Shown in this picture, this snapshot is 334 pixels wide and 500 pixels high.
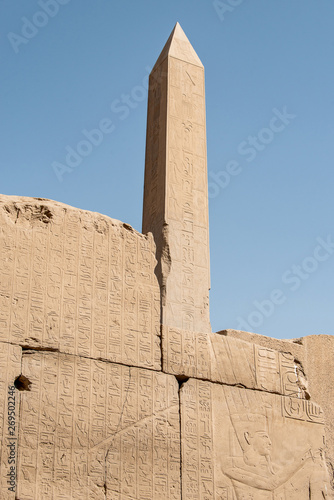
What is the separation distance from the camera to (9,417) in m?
5.88

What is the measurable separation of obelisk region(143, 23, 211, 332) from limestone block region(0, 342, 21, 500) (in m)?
1.46

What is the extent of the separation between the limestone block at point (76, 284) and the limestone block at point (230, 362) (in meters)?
0.20

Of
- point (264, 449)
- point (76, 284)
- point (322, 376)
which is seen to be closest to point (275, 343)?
point (322, 376)

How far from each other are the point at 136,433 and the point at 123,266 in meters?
1.38

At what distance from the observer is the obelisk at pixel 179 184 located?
714 centimetres

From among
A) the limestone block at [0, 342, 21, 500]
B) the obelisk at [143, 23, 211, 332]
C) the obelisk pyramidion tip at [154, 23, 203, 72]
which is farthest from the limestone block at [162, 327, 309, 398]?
the obelisk pyramidion tip at [154, 23, 203, 72]

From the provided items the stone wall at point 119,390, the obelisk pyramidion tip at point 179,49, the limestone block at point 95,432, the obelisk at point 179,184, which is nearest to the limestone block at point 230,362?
the stone wall at point 119,390

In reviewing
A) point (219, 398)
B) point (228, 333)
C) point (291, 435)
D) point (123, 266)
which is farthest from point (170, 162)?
point (291, 435)

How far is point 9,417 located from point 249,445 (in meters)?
2.24

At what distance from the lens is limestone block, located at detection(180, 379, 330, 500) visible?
6.72m

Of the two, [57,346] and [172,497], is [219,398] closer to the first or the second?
[172,497]

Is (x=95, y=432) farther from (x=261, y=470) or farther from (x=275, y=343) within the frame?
(x=275, y=343)

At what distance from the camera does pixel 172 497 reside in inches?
253

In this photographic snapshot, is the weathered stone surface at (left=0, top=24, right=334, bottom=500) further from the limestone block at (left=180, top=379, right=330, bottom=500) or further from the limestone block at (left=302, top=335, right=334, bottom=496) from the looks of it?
the limestone block at (left=302, top=335, right=334, bottom=496)
